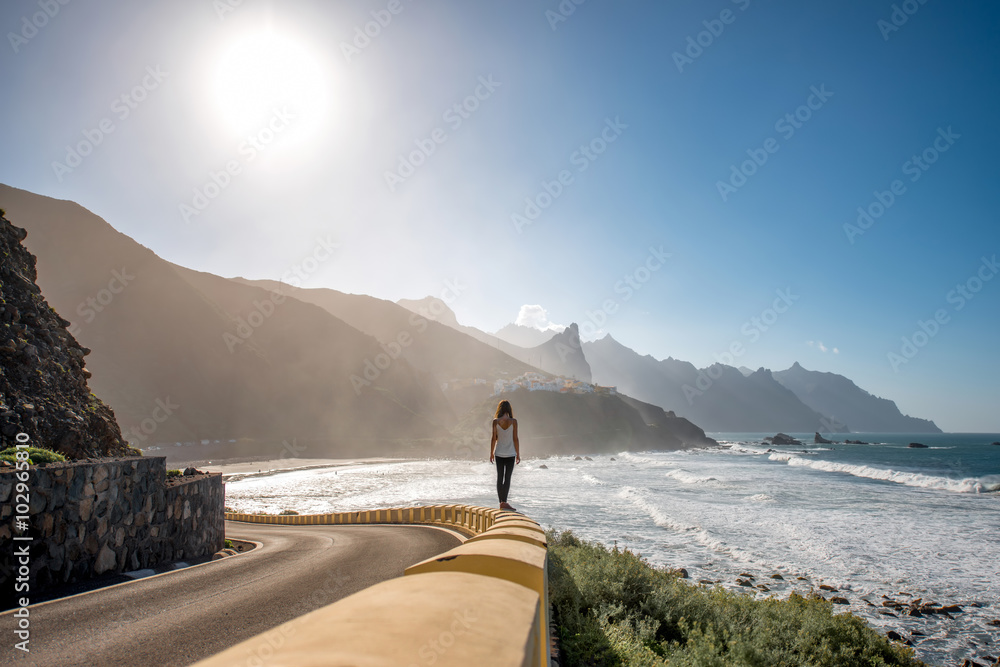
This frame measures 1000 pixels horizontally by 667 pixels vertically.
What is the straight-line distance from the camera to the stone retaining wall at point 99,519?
812 cm

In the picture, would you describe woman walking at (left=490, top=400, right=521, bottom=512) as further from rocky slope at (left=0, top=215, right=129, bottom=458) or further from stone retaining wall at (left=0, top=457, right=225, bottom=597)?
rocky slope at (left=0, top=215, right=129, bottom=458)

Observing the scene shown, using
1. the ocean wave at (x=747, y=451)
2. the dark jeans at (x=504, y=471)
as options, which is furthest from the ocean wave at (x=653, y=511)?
the ocean wave at (x=747, y=451)

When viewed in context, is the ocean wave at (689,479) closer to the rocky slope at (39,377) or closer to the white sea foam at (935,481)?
the white sea foam at (935,481)

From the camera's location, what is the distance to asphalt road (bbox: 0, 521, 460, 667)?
484cm

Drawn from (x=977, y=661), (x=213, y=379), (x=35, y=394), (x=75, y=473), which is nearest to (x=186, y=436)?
(x=213, y=379)

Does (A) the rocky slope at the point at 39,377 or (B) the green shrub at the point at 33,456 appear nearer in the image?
(B) the green shrub at the point at 33,456

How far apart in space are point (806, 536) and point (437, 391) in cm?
14081

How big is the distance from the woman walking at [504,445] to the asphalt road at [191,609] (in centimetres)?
244

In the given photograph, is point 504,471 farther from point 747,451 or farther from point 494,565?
point 747,451

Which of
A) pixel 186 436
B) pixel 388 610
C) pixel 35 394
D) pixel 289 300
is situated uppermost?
pixel 289 300

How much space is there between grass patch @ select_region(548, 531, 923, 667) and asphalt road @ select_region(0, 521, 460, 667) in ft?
10.8

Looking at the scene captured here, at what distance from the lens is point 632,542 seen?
813 inches

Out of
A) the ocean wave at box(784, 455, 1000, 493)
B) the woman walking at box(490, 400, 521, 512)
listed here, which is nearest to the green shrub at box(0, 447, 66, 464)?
the woman walking at box(490, 400, 521, 512)

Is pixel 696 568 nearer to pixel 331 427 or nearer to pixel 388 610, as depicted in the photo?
pixel 388 610
